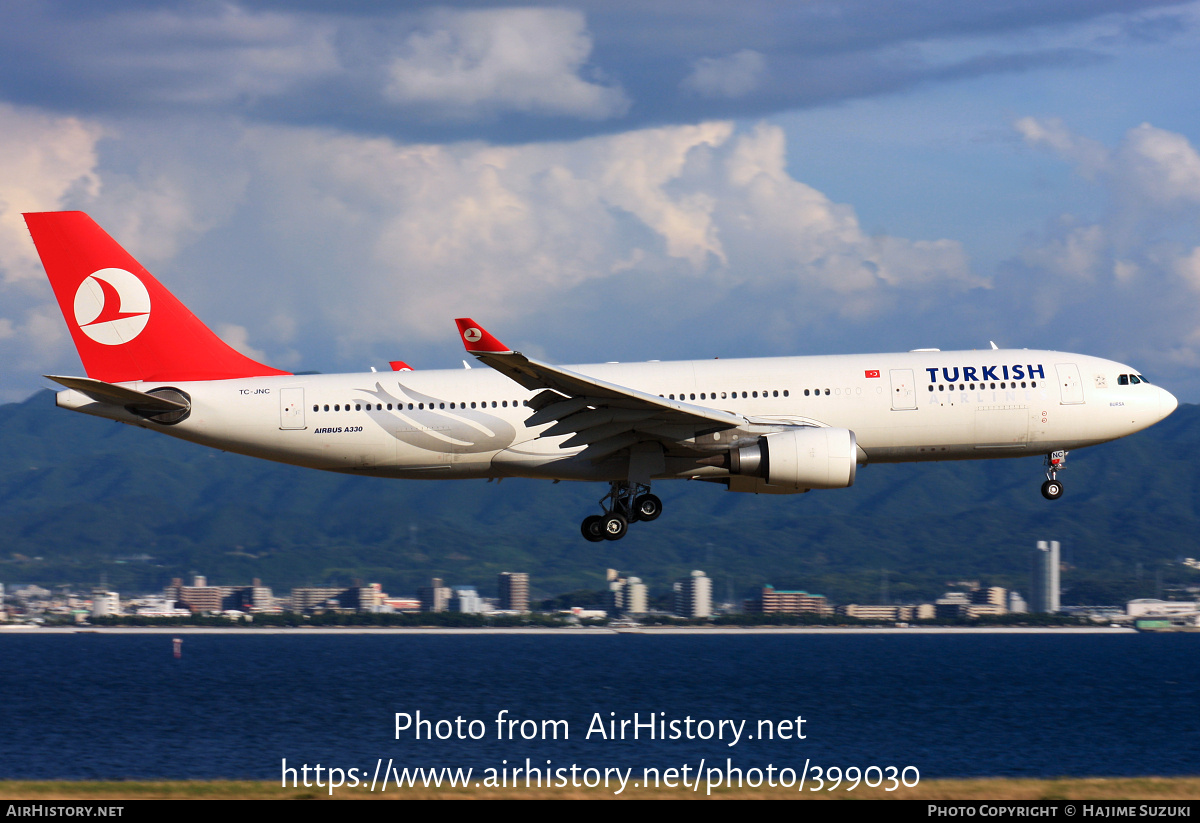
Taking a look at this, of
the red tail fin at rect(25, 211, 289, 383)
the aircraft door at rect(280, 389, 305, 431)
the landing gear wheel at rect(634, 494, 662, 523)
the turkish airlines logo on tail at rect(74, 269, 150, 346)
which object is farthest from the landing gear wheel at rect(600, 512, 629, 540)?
the turkish airlines logo on tail at rect(74, 269, 150, 346)

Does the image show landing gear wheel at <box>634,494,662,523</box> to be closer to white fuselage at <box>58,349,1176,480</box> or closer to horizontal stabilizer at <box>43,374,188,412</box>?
white fuselage at <box>58,349,1176,480</box>

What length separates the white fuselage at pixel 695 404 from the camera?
34.2 meters

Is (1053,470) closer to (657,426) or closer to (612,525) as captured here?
(657,426)

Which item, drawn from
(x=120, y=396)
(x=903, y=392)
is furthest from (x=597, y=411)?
(x=120, y=396)

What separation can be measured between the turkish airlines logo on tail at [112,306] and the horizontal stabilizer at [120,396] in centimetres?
276

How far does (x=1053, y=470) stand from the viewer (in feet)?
117

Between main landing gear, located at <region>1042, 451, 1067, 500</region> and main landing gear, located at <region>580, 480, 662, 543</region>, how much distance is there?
11119 mm

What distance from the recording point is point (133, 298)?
3691cm

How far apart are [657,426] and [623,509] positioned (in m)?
3.44

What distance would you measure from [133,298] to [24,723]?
103 m

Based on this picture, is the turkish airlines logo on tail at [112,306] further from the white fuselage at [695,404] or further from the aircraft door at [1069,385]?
the aircraft door at [1069,385]

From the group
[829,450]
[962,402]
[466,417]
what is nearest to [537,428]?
[466,417]

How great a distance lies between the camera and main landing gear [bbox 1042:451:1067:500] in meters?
35.6
